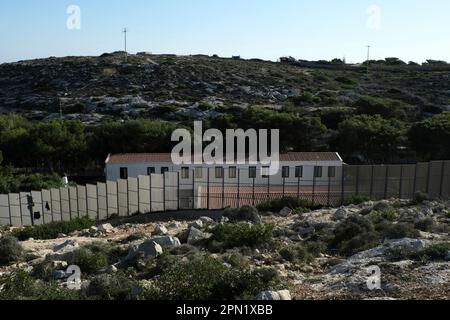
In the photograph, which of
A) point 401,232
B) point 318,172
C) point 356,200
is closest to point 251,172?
point 318,172

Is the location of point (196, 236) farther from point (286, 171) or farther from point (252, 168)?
point (286, 171)

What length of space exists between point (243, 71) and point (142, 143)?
172 ft

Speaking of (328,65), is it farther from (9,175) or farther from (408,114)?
(9,175)

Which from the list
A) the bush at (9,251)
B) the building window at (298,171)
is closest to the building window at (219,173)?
the building window at (298,171)

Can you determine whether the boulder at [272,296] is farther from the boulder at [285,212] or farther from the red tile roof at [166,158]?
the red tile roof at [166,158]

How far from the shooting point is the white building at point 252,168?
104 feet

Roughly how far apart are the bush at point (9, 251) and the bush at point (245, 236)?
6053mm

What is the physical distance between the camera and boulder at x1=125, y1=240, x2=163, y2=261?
45.4 feet

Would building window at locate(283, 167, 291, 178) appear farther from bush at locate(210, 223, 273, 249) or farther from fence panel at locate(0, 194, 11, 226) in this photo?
bush at locate(210, 223, 273, 249)

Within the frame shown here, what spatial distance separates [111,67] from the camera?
91250 millimetres

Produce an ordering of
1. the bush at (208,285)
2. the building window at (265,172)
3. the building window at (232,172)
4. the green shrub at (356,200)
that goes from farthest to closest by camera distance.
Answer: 1. the building window at (265,172)
2. the building window at (232,172)
3. the green shrub at (356,200)
4. the bush at (208,285)

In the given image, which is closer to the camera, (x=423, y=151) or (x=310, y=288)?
(x=310, y=288)

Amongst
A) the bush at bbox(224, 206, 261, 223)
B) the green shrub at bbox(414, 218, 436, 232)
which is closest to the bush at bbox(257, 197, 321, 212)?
the bush at bbox(224, 206, 261, 223)
